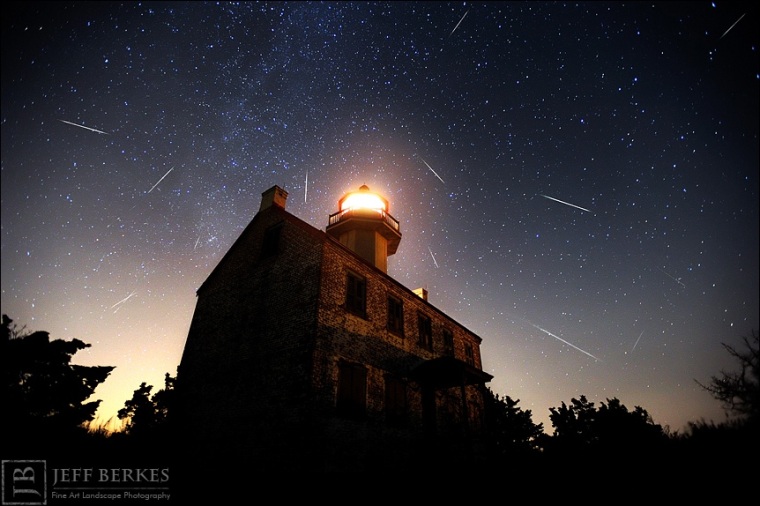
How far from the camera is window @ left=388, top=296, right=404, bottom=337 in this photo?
15.5 meters

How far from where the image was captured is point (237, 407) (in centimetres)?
1223

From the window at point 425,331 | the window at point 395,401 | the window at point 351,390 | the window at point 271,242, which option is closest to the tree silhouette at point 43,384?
the window at point 271,242

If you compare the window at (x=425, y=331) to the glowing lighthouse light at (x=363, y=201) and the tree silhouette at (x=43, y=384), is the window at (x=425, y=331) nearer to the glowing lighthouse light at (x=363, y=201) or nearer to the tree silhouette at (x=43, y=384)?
the glowing lighthouse light at (x=363, y=201)

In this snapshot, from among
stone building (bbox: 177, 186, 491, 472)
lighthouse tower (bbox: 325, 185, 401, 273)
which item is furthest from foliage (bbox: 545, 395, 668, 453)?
lighthouse tower (bbox: 325, 185, 401, 273)

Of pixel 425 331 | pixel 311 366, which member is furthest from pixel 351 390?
pixel 425 331

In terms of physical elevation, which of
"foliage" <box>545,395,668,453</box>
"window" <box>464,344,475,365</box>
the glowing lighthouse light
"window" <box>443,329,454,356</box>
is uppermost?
the glowing lighthouse light

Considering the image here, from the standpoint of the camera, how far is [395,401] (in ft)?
45.3

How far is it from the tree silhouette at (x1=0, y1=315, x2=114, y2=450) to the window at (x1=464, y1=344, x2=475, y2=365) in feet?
54.9

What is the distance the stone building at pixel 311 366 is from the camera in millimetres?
10977

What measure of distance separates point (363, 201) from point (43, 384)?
53.7 feet

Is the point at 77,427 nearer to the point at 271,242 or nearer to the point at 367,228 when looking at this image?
the point at 271,242

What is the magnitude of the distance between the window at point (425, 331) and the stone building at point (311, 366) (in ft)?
0.23

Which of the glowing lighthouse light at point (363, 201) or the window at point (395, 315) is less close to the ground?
the glowing lighthouse light at point (363, 201)

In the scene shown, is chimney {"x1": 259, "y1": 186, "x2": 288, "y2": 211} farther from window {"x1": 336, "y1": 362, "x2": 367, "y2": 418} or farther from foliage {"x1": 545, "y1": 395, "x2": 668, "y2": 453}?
foliage {"x1": 545, "y1": 395, "x2": 668, "y2": 453}
